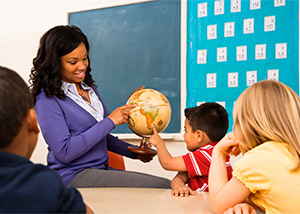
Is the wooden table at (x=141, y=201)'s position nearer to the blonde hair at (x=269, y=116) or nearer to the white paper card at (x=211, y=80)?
the blonde hair at (x=269, y=116)

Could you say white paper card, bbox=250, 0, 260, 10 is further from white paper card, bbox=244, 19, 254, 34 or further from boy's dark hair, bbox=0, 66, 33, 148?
boy's dark hair, bbox=0, 66, 33, 148

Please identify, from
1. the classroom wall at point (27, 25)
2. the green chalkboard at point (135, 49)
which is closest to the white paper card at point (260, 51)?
the green chalkboard at point (135, 49)

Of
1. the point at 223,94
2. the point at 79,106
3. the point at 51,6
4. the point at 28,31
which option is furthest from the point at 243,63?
the point at 28,31

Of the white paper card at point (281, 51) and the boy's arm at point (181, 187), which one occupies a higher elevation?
the white paper card at point (281, 51)

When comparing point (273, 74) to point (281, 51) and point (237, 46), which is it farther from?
point (237, 46)

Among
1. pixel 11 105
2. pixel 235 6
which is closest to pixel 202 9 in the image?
pixel 235 6

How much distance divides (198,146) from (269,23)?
1898 millimetres

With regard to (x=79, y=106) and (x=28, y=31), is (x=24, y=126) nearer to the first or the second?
→ (x=79, y=106)

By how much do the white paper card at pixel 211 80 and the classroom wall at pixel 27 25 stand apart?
1.78 metres

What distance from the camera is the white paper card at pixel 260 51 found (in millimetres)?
3378

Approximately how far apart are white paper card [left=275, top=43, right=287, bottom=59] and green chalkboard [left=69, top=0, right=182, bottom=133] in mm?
1062

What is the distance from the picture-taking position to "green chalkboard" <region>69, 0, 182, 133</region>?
12.5 feet

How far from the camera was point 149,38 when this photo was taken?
13.0 ft

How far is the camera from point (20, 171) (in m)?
0.82
